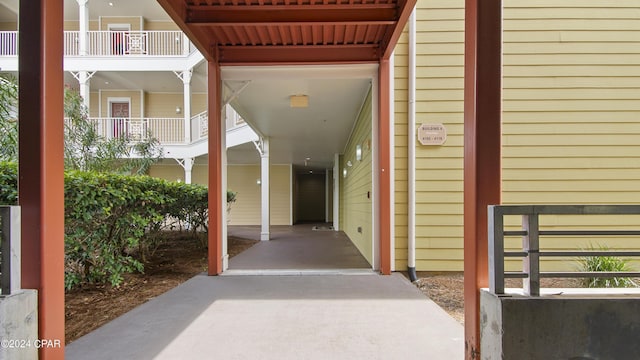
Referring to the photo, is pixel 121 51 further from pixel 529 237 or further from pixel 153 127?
pixel 529 237

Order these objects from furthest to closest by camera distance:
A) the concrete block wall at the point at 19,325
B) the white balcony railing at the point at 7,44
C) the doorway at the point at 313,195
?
1. the doorway at the point at 313,195
2. the white balcony railing at the point at 7,44
3. the concrete block wall at the point at 19,325

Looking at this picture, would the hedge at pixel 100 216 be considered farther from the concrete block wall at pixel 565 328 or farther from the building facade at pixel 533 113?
the concrete block wall at pixel 565 328

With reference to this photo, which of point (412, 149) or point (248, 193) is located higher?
point (412, 149)

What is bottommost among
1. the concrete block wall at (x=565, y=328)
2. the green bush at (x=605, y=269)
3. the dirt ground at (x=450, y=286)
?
the dirt ground at (x=450, y=286)

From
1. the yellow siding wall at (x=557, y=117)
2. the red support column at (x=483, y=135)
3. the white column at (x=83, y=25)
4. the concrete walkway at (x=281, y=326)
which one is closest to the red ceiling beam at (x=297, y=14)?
the yellow siding wall at (x=557, y=117)

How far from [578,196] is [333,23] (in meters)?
3.79

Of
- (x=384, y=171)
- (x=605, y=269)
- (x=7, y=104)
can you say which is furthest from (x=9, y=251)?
(x=605, y=269)

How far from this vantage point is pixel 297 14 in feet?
12.2

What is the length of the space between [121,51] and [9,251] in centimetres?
1225

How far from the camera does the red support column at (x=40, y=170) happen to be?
5.83ft

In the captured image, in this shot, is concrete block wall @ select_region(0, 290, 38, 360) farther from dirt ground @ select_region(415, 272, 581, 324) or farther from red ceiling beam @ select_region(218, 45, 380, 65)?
red ceiling beam @ select_region(218, 45, 380, 65)

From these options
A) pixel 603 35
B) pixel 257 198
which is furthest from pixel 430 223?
pixel 257 198

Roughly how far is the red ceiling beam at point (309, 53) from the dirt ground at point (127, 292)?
296 centimetres

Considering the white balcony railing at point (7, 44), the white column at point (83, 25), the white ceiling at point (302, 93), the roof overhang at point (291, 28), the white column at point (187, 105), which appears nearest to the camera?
the roof overhang at point (291, 28)
